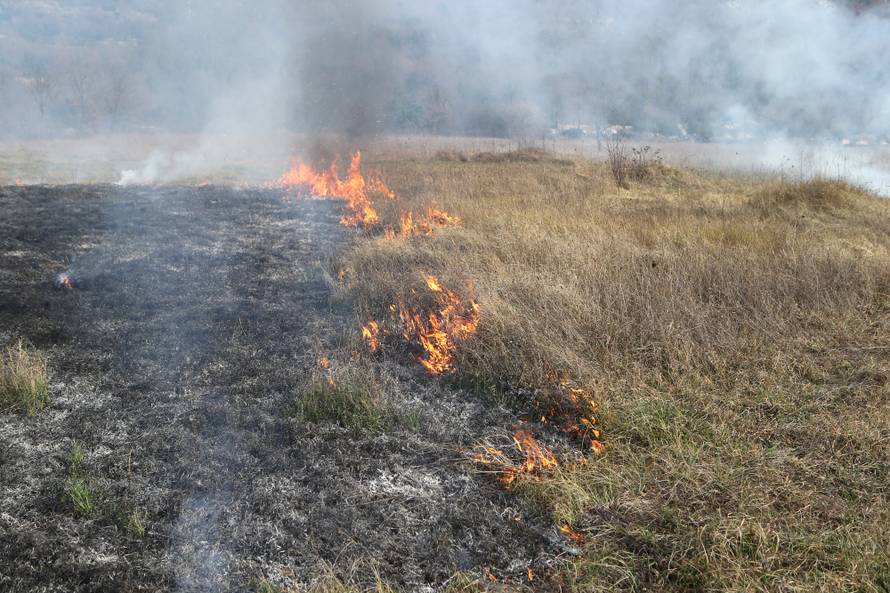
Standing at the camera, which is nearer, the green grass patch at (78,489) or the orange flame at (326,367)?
the green grass patch at (78,489)

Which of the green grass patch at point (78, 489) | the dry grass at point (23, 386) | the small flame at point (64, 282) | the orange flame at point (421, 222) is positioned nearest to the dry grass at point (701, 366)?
the orange flame at point (421, 222)

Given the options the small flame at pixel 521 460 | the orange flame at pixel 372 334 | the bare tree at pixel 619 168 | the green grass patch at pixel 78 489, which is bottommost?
the green grass patch at pixel 78 489

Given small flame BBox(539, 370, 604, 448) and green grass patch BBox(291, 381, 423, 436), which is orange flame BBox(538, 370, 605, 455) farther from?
green grass patch BBox(291, 381, 423, 436)

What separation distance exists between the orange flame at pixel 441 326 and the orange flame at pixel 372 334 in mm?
263

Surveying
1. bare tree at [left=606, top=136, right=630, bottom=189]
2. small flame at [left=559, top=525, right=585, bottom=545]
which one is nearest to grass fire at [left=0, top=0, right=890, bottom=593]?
small flame at [left=559, top=525, right=585, bottom=545]

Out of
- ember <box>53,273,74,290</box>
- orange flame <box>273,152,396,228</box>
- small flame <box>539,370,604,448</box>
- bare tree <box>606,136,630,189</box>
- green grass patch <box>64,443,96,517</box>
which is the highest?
bare tree <box>606,136,630,189</box>

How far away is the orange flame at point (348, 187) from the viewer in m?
10.5

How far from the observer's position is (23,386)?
4.01m

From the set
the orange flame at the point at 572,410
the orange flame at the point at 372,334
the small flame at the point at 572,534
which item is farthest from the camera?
the orange flame at the point at 372,334

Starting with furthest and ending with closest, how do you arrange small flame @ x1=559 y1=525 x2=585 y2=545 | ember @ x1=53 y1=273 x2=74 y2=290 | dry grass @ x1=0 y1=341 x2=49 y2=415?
ember @ x1=53 y1=273 x2=74 y2=290 < dry grass @ x1=0 y1=341 x2=49 y2=415 < small flame @ x1=559 y1=525 x2=585 y2=545

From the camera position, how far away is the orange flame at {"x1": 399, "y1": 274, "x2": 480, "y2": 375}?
478 centimetres

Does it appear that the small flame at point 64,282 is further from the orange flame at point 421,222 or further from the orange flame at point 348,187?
the orange flame at point 348,187

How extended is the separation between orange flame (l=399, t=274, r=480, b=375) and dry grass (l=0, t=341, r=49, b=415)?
Result: 2859 millimetres

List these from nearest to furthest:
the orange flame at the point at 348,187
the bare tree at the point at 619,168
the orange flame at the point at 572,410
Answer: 1. the orange flame at the point at 572,410
2. the orange flame at the point at 348,187
3. the bare tree at the point at 619,168
